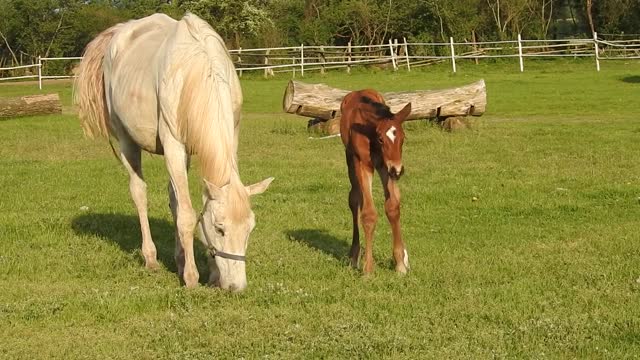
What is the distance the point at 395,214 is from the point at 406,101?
9.78m

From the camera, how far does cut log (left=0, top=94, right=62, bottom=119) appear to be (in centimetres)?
2230

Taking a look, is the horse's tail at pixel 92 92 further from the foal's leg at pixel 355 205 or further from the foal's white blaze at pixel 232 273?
the foal's white blaze at pixel 232 273

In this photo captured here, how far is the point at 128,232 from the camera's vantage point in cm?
937

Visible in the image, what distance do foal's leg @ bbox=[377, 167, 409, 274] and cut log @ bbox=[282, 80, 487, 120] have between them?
30.8 feet

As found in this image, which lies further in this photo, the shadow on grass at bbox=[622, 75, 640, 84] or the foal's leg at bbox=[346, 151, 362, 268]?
the shadow on grass at bbox=[622, 75, 640, 84]

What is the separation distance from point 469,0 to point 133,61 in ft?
150

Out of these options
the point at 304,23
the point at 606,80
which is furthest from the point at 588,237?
the point at 304,23

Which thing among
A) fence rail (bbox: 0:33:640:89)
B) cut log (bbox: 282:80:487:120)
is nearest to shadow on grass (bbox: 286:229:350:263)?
cut log (bbox: 282:80:487:120)

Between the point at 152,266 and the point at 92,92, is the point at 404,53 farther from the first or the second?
the point at 152,266

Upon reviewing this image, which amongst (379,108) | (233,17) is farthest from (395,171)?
(233,17)

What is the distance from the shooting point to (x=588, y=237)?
8.29 meters

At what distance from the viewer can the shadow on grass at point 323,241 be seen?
26.5 feet

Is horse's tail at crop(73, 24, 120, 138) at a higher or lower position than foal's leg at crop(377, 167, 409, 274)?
higher

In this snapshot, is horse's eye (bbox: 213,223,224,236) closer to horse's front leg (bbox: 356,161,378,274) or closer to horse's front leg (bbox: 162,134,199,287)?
horse's front leg (bbox: 162,134,199,287)
